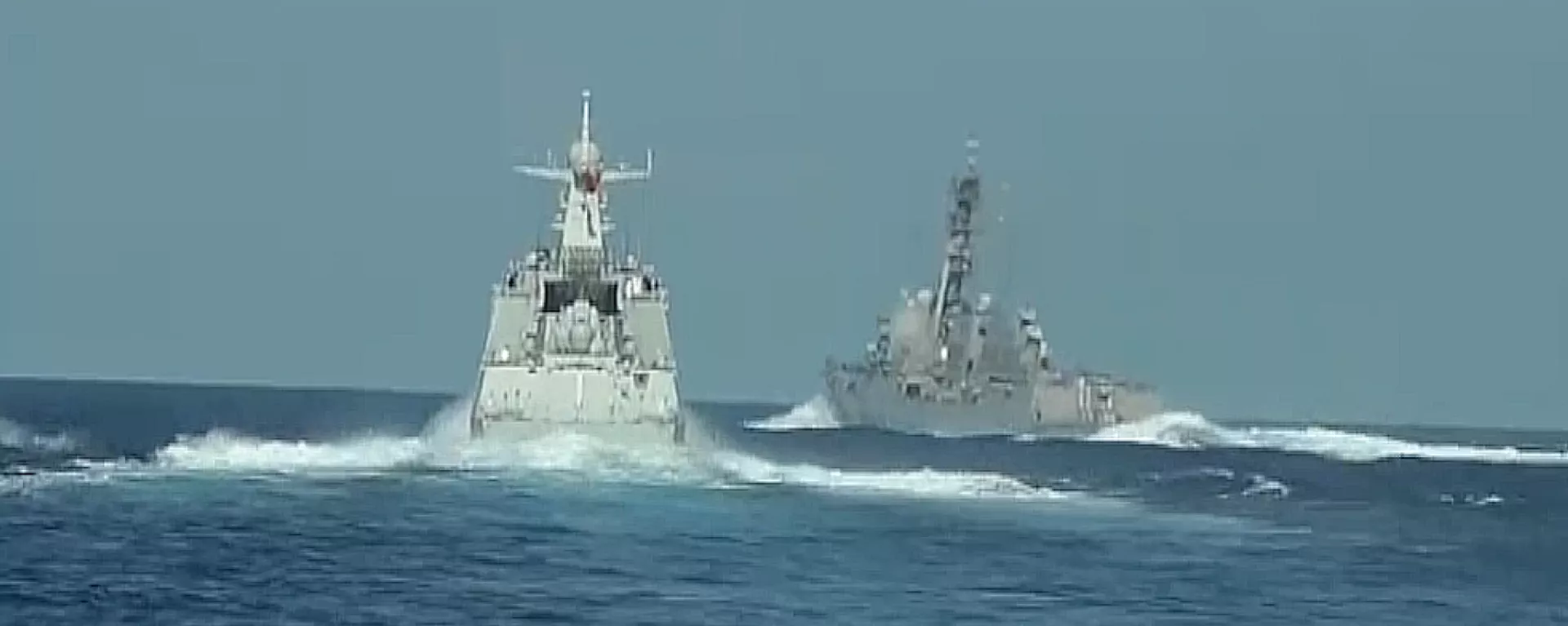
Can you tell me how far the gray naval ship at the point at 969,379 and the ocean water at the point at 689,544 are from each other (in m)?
77.2

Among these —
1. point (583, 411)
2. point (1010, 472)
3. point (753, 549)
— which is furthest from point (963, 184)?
point (753, 549)

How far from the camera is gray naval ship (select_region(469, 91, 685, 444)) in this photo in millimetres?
79812

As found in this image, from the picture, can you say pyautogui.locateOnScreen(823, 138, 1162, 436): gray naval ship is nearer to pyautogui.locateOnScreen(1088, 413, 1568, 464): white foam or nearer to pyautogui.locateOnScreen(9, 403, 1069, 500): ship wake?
pyautogui.locateOnScreen(1088, 413, 1568, 464): white foam

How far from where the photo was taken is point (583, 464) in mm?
75562

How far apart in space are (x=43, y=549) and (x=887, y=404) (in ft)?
446

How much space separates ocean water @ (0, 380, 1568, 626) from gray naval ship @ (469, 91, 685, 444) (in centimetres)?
133

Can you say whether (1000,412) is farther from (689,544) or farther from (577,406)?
(689,544)

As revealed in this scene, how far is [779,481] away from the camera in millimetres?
76438

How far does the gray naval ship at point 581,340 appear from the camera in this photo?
262 feet

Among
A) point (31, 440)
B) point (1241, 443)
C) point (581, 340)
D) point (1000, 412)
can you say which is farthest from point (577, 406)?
point (1241, 443)

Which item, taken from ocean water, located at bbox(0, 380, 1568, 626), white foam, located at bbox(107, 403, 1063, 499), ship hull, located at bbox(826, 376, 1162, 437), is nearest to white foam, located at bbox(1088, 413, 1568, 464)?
ship hull, located at bbox(826, 376, 1162, 437)

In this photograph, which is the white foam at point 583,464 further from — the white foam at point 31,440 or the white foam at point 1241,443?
the white foam at point 1241,443

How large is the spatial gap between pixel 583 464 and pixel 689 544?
20.7 metres

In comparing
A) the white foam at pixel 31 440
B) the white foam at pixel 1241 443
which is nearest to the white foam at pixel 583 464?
the white foam at pixel 31 440
